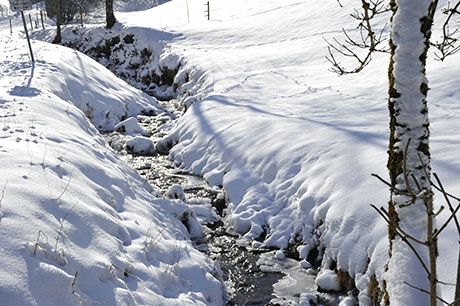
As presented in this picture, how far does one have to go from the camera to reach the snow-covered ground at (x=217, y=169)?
4047mm

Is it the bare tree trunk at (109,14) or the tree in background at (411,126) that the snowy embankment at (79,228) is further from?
the bare tree trunk at (109,14)

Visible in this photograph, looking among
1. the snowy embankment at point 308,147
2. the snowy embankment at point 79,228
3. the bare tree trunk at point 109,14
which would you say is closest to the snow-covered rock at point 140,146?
the snowy embankment at point 308,147

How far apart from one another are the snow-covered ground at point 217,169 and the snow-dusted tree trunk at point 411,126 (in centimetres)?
11

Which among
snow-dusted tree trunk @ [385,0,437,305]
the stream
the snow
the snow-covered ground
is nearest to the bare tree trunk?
the snow-covered ground

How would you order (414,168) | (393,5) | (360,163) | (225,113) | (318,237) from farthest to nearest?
(225,113) < (360,163) < (318,237) < (393,5) < (414,168)

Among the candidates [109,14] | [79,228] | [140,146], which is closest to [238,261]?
[79,228]

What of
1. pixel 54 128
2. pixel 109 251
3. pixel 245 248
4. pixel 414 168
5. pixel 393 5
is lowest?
pixel 245 248

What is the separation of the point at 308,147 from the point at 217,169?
6.63 ft

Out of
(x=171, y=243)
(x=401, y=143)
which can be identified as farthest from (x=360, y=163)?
(x=401, y=143)

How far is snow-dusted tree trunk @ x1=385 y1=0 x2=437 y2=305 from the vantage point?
8.54 ft

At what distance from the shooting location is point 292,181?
696cm

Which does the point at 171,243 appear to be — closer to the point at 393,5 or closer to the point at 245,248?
the point at 245,248

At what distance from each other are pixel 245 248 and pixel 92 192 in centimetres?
233

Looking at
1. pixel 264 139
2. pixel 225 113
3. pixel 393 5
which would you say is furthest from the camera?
pixel 225 113
